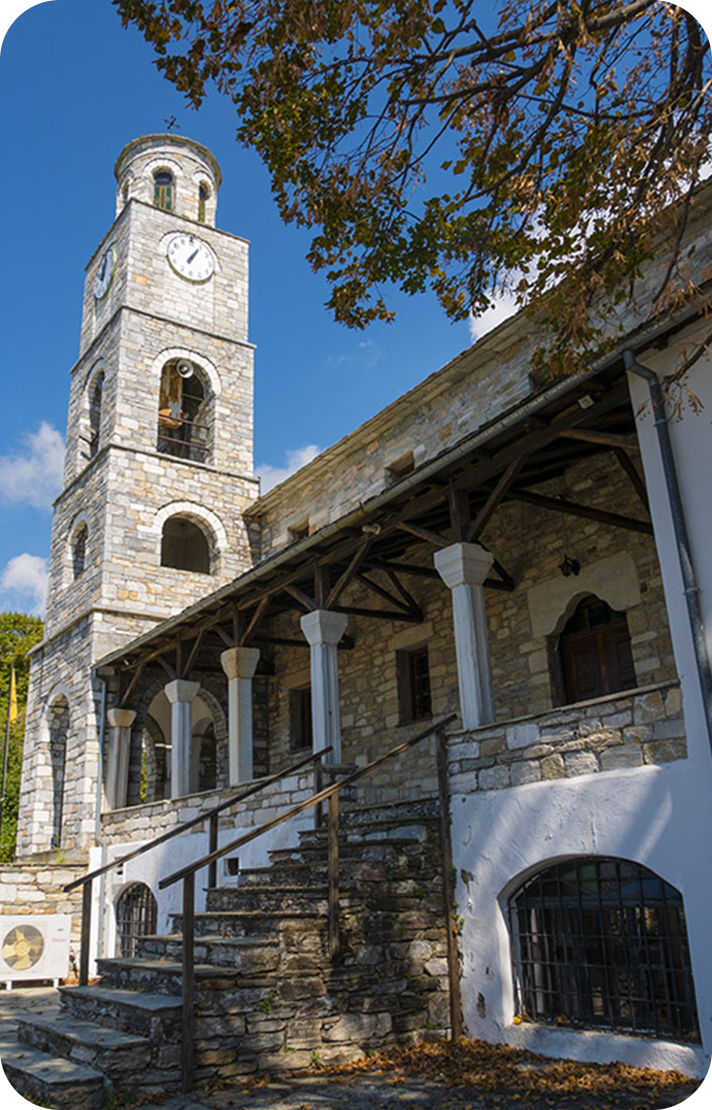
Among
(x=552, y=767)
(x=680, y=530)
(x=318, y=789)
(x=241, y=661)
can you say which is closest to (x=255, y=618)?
(x=241, y=661)

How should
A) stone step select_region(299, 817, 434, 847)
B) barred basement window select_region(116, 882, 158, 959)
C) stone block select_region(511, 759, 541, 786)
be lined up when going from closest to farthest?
stone block select_region(511, 759, 541, 786)
stone step select_region(299, 817, 434, 847)
barred basement window select_region(116, 882, 158, 959)

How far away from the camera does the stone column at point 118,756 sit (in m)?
14.4

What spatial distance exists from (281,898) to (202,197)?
734 inches

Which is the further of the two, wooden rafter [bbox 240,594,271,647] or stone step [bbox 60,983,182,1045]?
wooden rafter [bbox 240,594,271,647]

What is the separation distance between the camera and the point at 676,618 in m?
5.90

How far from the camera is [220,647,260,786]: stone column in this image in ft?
38.0

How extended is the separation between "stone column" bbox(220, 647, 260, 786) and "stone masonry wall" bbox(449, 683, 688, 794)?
4.81 meters

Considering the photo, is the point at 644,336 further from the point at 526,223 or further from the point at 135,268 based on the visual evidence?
the point at 135,268

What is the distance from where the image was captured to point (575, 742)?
250 inches

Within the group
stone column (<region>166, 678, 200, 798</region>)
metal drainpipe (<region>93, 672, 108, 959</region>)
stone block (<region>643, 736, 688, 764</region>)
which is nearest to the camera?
stone block (<region>643, 736, 688, 764</region>)

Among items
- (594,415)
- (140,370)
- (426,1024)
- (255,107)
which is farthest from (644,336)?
(140,370)

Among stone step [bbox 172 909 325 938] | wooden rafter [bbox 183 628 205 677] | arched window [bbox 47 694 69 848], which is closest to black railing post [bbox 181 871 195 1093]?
stone step [bbox 172 909 325 938]

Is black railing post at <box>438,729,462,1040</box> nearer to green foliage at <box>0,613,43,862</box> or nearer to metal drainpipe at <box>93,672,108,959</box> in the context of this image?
metal drainpipe at <box>93,672,108,959</box>

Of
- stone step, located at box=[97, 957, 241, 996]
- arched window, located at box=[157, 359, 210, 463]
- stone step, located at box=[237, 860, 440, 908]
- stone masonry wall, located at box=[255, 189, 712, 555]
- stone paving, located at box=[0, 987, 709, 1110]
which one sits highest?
arched window, located at box=[157, 359, 210, 463]
